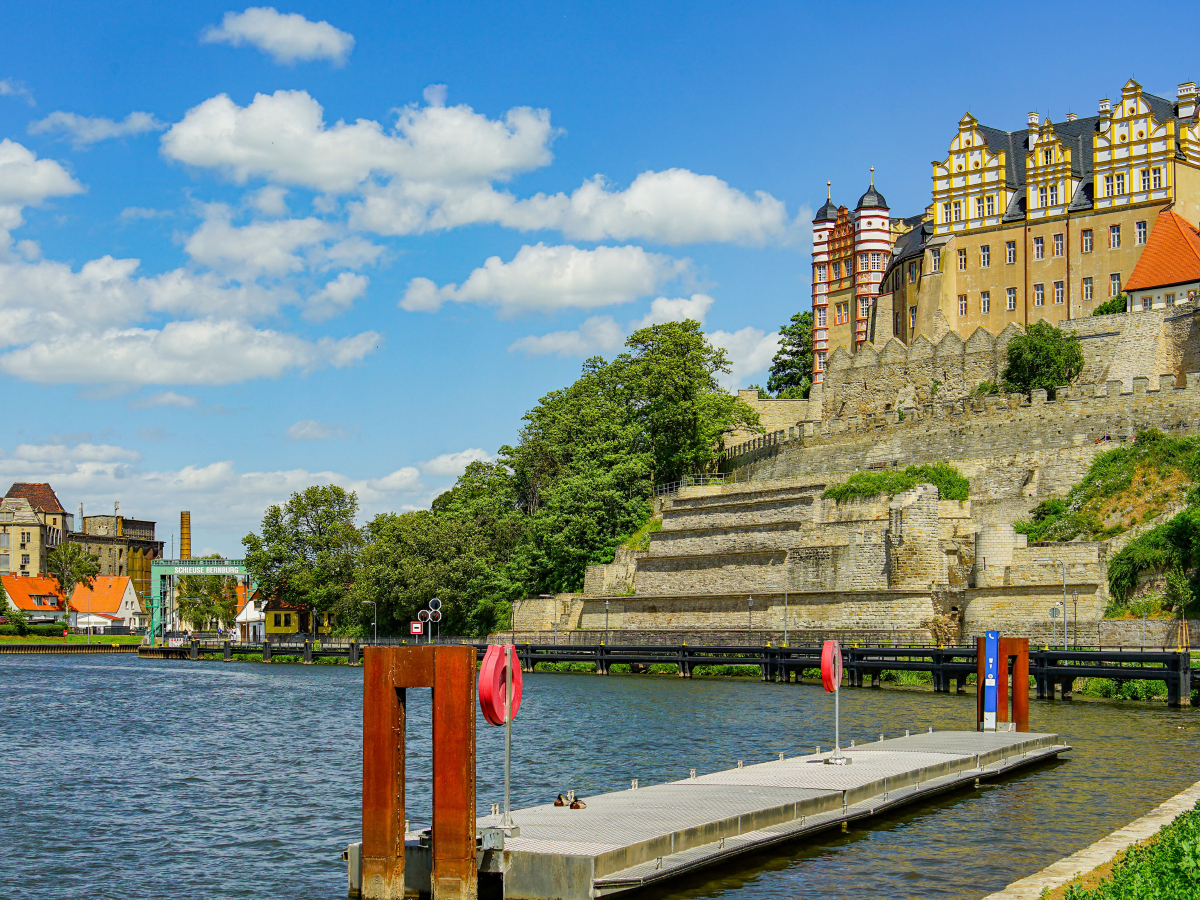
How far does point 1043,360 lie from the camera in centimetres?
6294

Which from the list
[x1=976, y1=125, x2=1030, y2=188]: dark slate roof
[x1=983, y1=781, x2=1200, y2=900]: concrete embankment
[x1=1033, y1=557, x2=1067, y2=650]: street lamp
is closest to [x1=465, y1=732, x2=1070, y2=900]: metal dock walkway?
[x1=983, y1=781, x2=1200, y2=900]: concrete embankment

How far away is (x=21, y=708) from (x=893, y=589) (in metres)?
34.0

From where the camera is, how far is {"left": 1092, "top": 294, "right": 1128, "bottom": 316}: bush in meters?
66.5

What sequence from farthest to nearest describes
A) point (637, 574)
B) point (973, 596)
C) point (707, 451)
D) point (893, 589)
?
point (707, 451) → point (637, 574) → point (893, 589) → point (973, 596)

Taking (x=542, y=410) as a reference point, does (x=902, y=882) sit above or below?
below

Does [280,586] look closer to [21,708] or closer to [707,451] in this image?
[707,451]

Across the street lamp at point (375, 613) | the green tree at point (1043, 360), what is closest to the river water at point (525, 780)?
the green tree at point (1043, 360)

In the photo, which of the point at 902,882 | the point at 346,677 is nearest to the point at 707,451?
the point at 346,677

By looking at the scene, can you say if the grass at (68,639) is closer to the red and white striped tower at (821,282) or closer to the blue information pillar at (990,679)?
the red and white striped tower at (821,282)

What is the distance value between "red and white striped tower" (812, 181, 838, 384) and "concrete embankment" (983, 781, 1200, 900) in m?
71.1


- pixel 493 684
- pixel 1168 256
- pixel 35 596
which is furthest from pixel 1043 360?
pixel 35 596

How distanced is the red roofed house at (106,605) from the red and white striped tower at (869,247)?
82.3 m

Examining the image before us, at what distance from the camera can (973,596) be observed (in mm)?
49531

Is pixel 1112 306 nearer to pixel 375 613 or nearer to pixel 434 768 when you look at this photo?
pixel 375 613
